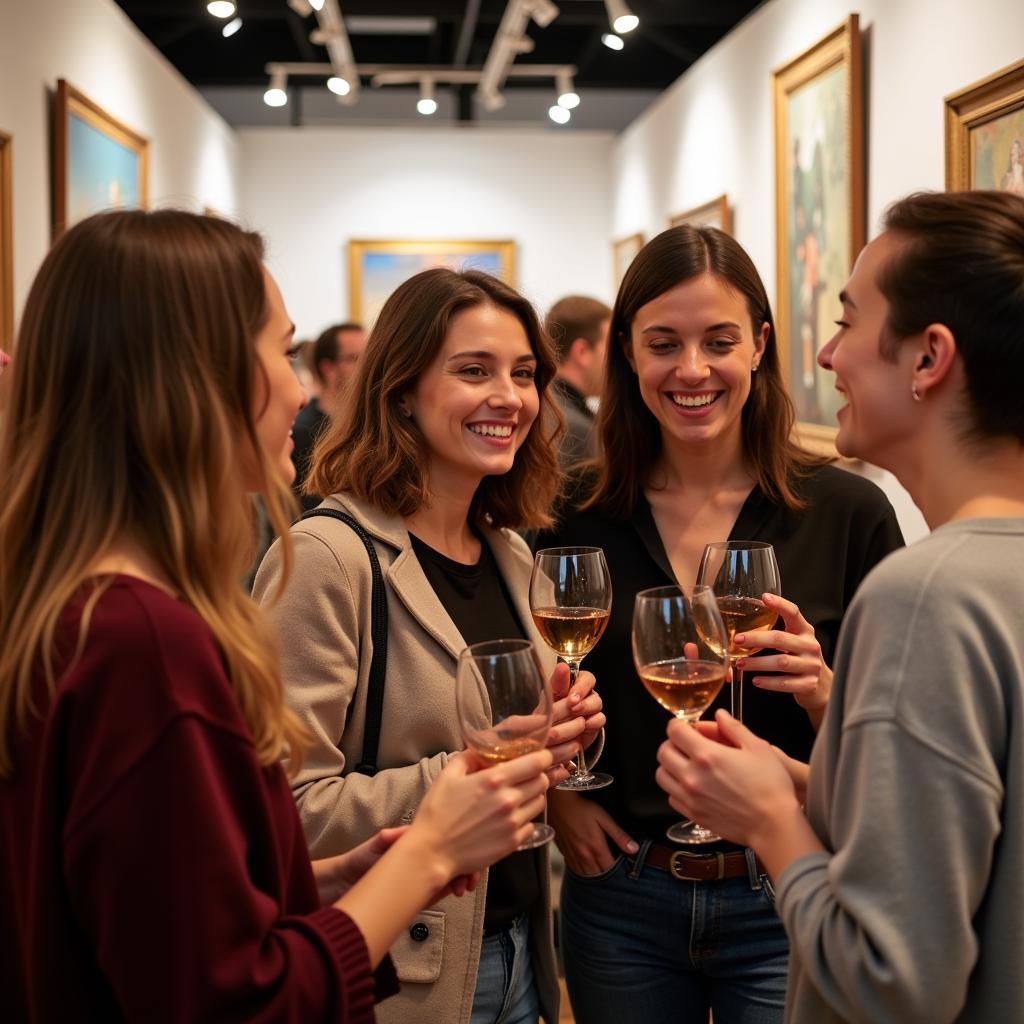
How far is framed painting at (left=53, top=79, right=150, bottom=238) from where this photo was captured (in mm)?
4957

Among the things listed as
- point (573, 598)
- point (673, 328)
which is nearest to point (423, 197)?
point (673, 328)

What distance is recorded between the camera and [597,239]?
402 inches

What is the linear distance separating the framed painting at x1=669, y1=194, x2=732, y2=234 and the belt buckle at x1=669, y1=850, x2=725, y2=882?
452cm

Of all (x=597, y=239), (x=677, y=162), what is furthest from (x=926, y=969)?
(x=597, y=239)

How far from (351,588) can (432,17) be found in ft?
23.1

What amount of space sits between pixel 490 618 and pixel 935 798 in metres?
1.04

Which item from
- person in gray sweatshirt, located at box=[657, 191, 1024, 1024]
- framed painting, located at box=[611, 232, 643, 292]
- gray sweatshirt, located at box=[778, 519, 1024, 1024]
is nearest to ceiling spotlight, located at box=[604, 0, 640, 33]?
framed painting, located at box=[611, 232, 643, 292]

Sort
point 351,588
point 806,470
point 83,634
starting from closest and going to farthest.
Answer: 1. point 83,634
2. point 351,588
3. point 806,470

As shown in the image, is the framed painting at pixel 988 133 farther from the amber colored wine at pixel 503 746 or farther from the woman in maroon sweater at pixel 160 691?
the woman in maroon sweater at pixel 160 691

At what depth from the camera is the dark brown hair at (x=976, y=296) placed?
4.11 ft

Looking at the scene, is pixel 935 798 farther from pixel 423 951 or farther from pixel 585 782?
pixel 423 951

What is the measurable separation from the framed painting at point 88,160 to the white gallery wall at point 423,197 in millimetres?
3661

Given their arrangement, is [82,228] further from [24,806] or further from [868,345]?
[868,345]

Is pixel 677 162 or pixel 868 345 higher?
pixel 677 162
